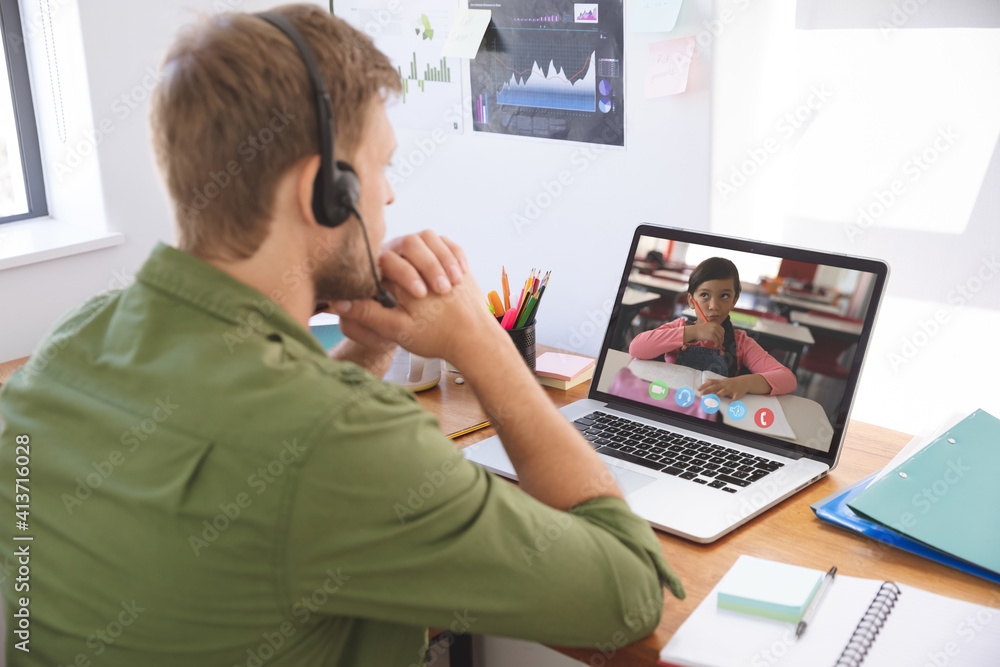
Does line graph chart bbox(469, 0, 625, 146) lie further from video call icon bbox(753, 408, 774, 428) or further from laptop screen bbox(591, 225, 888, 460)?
video call icon bbox(753, 408, 774, 428)

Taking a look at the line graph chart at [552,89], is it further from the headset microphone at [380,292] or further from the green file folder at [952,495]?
the green file folder at [952,495]

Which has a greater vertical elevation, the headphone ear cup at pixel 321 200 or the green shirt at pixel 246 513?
the headphone ear cup at pixel 321 200

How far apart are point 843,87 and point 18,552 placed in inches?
47.3

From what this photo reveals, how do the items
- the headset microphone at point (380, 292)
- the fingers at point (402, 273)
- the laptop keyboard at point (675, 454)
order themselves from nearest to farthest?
the headset microphone at point (380, 292) → the fingers at point (402, 273) → the laptop keyboard at point (675, 454)

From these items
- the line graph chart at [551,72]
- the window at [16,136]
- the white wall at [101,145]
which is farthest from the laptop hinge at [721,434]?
the window at [16,136]

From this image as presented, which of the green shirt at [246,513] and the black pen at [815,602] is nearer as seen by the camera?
the green shirt at [246,513]

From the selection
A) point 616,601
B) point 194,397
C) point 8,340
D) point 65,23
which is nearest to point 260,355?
point 194,397

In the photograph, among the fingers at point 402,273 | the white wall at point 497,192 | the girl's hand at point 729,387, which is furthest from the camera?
the white wall at point 497,192

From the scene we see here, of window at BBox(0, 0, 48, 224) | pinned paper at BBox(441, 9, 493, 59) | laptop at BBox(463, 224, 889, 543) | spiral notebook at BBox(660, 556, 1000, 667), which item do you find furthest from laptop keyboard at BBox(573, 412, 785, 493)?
window at BBox(0, 0, 48, 224)

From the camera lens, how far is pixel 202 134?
0.73m

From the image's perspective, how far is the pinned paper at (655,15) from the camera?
57.3 inches

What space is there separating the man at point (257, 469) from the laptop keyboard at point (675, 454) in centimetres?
29

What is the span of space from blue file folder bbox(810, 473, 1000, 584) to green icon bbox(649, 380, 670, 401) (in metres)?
0.28

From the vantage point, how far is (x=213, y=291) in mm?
733
